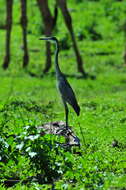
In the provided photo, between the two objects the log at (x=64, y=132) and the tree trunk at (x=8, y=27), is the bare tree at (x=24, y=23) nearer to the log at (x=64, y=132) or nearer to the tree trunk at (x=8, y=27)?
the tree trunk at (x=8, y=27)

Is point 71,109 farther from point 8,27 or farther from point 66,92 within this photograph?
point 8,27

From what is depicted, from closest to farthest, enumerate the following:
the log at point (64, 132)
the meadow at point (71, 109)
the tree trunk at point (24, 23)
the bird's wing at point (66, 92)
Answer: the meadow at point (71, 109) → the log at point (64, 132) → the bird's wing at point (66, 92) → the tree trunk at point (24, 23)

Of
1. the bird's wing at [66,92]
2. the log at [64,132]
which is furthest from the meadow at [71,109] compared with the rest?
the bird's wing at [66,92]

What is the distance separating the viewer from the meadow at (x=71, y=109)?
25.4 feet

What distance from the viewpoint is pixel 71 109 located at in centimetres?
1258

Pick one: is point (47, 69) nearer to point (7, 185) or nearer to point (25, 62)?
point (25, 62)

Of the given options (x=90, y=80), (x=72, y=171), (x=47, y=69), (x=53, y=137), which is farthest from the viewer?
(x=47, y=69)

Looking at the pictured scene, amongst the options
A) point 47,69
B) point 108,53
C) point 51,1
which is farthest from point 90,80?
point 51,1

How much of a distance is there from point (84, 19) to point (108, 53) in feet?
14.3

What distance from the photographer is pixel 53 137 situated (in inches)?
313

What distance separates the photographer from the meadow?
7.74 metres

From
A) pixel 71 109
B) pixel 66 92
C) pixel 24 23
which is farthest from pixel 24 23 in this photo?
pixel 66 92

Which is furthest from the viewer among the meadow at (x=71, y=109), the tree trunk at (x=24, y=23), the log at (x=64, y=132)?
the tree trunk at (x=24, y=23)

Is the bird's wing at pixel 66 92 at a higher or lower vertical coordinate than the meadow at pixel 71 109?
higher
